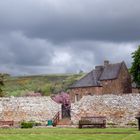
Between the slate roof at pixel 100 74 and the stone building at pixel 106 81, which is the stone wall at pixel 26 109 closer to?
the stone building at pixel 106 81

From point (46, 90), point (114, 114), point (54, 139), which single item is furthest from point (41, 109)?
point (46, 90)

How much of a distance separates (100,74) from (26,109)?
23.8 m

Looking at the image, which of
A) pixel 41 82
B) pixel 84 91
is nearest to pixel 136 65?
pixel 84 91

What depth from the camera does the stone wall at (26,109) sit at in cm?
4728

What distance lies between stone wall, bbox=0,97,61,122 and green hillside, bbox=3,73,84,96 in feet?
139

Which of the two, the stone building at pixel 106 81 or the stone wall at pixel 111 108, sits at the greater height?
the stone building at pixel 106 81

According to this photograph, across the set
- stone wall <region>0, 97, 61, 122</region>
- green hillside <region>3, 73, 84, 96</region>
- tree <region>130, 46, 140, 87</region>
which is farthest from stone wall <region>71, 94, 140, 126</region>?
green hillside <region>3, 73, 84, 96</region>

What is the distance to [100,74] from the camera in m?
69.0

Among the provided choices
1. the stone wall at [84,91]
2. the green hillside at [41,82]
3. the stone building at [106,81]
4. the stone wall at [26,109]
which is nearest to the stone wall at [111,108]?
the stone wall at [26,109]

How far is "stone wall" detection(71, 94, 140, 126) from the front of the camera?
4325 centimetres

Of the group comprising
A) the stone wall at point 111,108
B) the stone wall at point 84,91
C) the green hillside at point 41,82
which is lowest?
the stone wall at point 111,108

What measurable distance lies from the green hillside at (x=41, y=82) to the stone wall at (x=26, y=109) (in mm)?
42327

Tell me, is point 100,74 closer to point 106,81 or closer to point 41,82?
point 106,81

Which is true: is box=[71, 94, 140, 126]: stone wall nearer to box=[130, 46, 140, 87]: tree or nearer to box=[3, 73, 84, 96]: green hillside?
box=[130, 46, 140, 87]: tree
